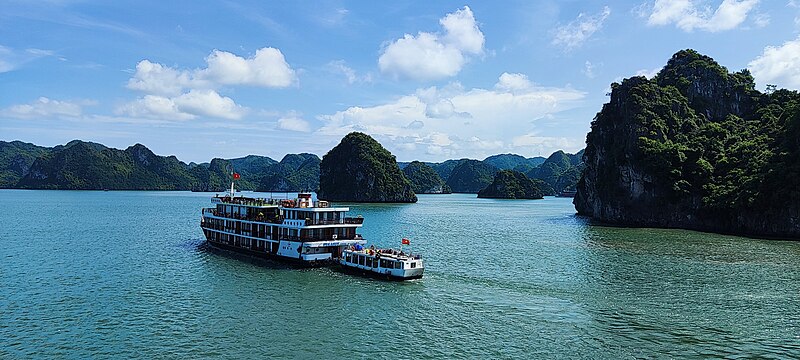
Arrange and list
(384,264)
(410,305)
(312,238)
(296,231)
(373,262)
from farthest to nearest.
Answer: (296,231) < (312,238) < (373,262) < (384,264) < (410,305)

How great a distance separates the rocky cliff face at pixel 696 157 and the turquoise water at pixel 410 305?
1327 inches

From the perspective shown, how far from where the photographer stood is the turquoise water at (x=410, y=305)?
101 ft

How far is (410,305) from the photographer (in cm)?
3962

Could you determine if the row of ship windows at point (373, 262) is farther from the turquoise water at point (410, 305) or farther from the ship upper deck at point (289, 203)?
the ship upper deck at point (289, 203)

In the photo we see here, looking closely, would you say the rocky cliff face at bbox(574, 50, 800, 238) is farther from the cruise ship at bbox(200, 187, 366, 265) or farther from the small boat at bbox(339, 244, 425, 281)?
the cruise ship at bbox(200, 187, 366, 265)

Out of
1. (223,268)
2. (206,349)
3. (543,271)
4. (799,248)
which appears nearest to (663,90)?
(799,248)

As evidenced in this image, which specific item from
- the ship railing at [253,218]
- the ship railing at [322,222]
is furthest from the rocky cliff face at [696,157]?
the ship railing at [253,218]

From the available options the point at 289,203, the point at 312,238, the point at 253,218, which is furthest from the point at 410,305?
the point at 253,218

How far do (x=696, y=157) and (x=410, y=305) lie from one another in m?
99.8

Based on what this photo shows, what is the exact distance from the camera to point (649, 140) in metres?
120

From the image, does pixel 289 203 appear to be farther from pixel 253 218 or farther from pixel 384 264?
pixel 384 264

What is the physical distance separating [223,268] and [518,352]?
34378mm

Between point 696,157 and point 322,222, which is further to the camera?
point 696,157

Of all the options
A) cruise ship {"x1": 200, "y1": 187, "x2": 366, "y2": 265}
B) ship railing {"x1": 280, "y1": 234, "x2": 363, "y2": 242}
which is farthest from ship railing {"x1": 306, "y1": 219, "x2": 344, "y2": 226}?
ship railing {"x1": 280, "y1": 234, "x2": 363, "y2": 242}
